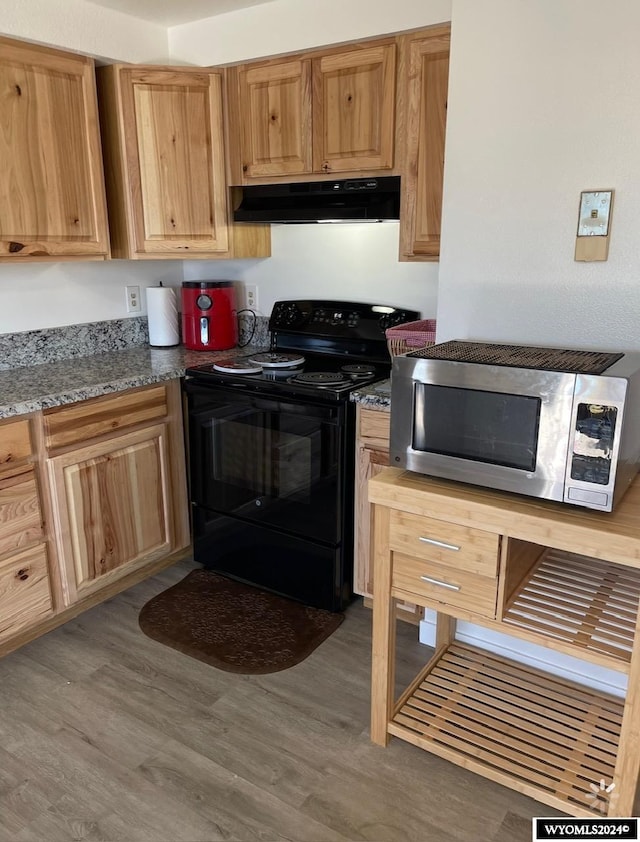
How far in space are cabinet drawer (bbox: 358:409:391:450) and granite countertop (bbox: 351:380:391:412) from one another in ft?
0.08

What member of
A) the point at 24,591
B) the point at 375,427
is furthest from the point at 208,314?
the point at 24,591

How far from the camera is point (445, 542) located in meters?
1.55

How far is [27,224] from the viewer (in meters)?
2.24

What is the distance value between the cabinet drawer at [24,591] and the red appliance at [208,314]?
1.15 meters

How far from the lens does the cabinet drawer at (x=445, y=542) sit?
1.50 m

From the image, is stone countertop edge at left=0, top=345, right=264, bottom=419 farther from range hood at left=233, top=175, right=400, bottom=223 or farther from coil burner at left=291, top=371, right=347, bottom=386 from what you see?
range hood at left=233, top=175, right=400, bottom=223

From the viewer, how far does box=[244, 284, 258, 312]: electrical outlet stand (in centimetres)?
305

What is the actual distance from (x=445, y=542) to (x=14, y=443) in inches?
53.1

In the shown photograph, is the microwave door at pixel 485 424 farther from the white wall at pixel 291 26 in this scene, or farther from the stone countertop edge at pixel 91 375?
the white wall at pixel 291 26

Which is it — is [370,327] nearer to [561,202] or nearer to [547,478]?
[561,202]

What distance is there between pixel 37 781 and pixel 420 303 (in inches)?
79.4

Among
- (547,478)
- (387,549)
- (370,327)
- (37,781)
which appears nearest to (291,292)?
(370,327)

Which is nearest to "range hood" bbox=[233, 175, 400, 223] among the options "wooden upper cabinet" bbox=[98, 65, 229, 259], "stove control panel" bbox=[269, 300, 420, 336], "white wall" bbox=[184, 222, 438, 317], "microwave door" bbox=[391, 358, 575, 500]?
"wooden upper cabinet" bbox=[98, 65, 229, 259]

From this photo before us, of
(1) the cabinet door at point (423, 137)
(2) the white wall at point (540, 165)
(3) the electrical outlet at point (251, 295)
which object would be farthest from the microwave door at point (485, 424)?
(3) the electrical outlet at point (251, 295)
